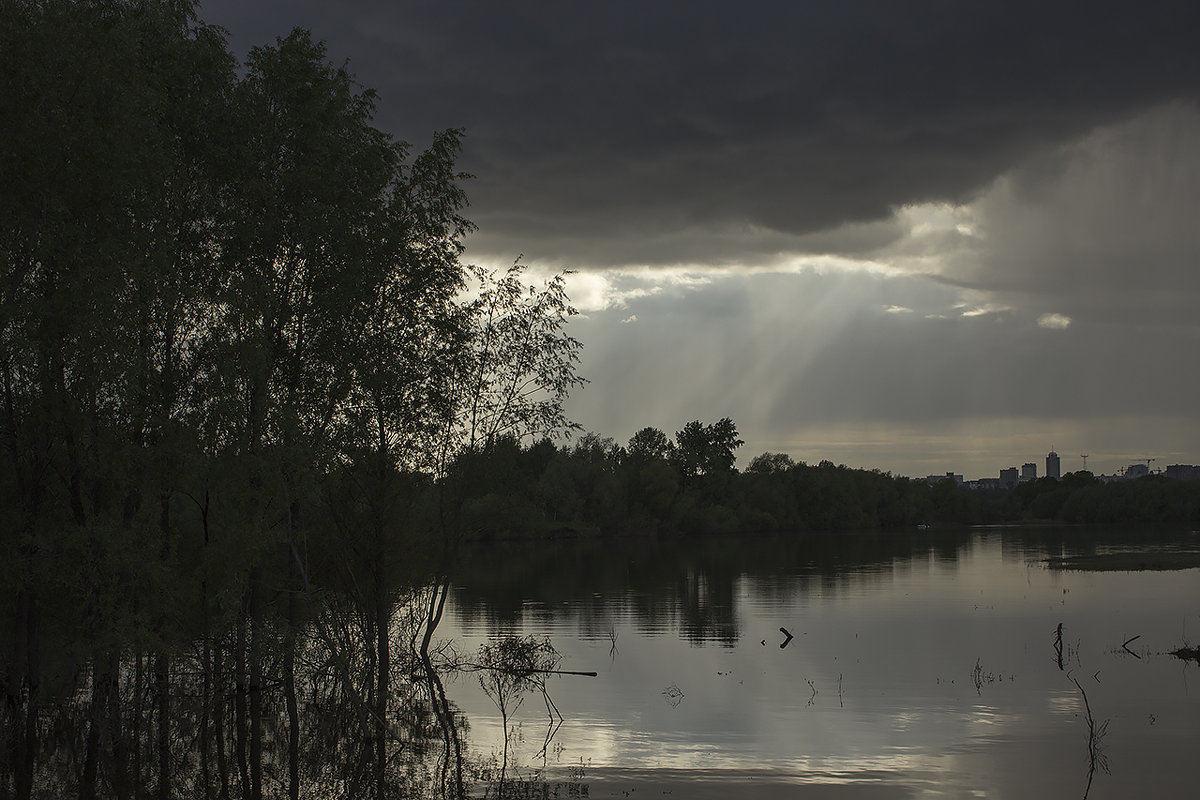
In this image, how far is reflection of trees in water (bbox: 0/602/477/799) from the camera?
22656 millimetres

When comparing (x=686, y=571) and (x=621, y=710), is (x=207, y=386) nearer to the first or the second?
(x=621, y=710)

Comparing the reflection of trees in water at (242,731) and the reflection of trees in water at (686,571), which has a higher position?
the reflection of trees in water at (242,731)

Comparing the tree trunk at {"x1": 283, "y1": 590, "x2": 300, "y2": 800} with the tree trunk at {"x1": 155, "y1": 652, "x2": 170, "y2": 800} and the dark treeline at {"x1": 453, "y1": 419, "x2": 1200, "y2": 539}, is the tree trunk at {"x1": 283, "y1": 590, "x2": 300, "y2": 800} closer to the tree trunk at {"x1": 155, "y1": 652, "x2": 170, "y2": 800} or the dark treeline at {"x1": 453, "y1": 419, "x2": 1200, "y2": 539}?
the tree trunk at {"x1": 155, "y1": 652, "x2": 170, "y2": 800}

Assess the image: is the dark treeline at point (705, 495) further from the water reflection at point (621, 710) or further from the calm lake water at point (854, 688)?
the water reflection at point (621, 710)

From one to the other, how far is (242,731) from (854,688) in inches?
765

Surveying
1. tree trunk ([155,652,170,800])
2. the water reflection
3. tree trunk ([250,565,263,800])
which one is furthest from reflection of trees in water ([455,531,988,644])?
tree trunk ([155,652,170,800])

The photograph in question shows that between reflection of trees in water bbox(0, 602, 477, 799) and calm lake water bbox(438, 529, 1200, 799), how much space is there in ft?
6.95

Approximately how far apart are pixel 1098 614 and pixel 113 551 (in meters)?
46.3

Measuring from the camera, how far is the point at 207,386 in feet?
83.6

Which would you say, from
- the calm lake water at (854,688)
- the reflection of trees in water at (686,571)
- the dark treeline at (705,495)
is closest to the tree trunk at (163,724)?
the calm lake water at (854,688)

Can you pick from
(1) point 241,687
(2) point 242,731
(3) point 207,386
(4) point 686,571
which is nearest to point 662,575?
(4) point 686,571

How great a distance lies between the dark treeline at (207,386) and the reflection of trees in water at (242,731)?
0.41 ft

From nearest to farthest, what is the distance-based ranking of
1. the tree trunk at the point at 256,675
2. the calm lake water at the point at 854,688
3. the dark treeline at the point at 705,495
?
1. the calm lake water at the point at 854,688
2. the tree trunk at the point at 256,675
3. the dark treeline at the point at 705,495

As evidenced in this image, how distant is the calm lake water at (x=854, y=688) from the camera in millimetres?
23594
